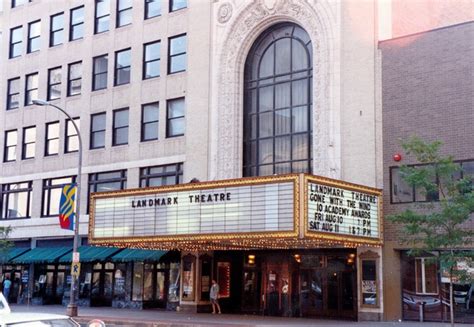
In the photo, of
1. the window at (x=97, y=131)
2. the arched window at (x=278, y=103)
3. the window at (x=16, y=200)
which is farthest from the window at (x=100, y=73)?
the arched window at (x=278, y=103)

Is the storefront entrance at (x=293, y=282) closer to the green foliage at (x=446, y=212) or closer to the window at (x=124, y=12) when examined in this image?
the green foliage at (x=446, y=212)

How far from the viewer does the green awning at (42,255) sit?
41.1m

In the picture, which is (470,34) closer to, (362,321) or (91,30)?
(362,321)

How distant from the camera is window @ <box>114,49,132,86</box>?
4162 cm

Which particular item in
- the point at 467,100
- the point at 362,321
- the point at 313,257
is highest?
the point at 467,100

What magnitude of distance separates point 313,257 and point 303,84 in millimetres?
8067

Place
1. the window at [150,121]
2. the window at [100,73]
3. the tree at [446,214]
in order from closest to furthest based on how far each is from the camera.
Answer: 1. the tree at [446,214]
2. the window at [150,121]
3. the window at [100,73]

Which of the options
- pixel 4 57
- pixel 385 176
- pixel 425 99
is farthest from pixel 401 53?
pixel 4 57

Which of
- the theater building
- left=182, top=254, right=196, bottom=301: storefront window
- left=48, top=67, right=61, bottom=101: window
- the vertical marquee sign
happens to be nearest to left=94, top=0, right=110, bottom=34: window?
the theater building

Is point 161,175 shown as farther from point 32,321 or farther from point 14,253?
point 32,321

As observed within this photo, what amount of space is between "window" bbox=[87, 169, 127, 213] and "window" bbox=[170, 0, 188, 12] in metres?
9.43

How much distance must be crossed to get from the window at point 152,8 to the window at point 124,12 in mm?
1286

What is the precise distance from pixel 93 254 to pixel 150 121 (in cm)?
790

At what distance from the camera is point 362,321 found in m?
30.0
